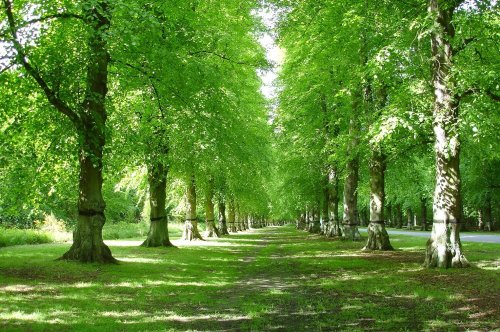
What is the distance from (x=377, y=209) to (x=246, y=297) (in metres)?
→ 12.5

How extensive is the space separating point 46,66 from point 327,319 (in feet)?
33.8

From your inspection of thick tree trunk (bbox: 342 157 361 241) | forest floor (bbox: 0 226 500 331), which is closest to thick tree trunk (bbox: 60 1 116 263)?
forest floor (bbox: 0 226 500 331)

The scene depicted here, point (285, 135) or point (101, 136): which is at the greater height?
point (285, 135)

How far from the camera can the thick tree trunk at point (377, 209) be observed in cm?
2128

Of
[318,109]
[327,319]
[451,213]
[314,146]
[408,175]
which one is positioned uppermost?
[318,109]

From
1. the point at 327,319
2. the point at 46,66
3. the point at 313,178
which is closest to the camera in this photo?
the point at 327,319

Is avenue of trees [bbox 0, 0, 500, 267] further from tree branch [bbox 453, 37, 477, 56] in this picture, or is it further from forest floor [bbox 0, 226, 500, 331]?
forest floor [bbox 0, 226, 500, 331]

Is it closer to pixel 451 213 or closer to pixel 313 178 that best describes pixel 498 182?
pixel 313 178

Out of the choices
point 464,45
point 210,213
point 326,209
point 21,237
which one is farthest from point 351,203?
point 21,237

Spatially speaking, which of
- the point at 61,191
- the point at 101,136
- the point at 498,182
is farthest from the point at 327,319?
the point at 498,182

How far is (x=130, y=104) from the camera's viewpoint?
60.0 feet

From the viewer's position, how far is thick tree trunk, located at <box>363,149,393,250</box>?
2128cm

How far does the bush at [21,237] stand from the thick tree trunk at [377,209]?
59.5 feet

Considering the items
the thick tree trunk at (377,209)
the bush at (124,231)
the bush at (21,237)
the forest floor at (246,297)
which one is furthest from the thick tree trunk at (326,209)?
the forest floor at (246,297)
